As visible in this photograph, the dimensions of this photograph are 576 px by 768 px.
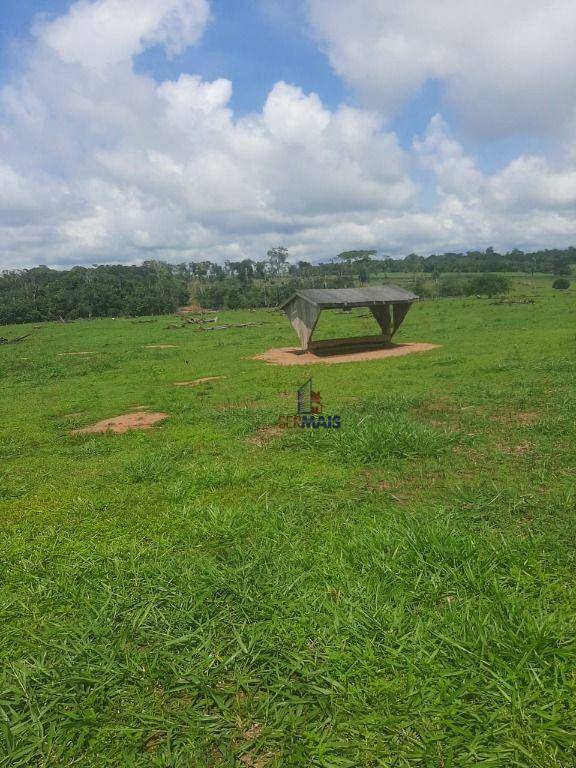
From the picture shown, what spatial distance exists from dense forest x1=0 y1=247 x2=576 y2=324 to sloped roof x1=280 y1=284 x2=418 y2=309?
50.4m

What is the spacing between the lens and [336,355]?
20.4 metres

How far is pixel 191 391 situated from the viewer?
13.5 metres

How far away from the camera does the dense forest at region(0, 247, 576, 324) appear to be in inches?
2827

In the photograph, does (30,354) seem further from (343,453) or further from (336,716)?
(336,716)

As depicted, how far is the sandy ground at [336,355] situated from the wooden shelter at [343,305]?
1.62ft

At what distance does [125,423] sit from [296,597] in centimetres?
764

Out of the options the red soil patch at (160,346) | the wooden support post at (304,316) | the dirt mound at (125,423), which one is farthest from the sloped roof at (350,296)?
the red soil patch at (160,346)

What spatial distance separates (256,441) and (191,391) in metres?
5.70

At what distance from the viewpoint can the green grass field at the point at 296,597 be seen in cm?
277

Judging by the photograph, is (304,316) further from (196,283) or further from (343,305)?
(196,283)

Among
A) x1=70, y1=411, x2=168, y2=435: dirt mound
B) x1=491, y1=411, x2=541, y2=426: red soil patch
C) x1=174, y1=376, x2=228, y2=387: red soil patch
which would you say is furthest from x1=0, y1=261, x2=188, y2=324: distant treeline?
x1=491, y1=411, x2=541, y2=426: red soil patch
